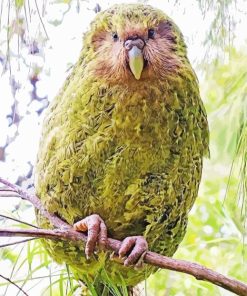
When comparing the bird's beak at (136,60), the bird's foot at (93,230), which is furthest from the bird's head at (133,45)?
the bird's foot at (93,230)

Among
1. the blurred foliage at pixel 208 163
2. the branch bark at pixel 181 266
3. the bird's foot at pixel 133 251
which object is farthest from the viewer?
the blurred foliage at pixel 208 163

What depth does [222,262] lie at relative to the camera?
5.59 ft

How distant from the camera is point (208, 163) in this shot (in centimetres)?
165

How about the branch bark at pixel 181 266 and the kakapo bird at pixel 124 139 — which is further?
the kakapo bird at pixel 124 139

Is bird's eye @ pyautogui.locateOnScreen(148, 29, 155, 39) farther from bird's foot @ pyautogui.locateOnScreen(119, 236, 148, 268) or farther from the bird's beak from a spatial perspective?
bird's foot @ pyautogui.locateOnScreen(119, 236, 148, 268)

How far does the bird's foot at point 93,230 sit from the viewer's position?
77 cm

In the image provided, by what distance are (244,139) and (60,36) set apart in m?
0.75

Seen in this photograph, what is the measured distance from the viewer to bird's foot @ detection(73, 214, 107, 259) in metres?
0.77

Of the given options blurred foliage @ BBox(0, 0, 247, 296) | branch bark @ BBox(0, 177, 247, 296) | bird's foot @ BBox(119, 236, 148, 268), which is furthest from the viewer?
blurred foliage @ BBox(0, 0, 247, 296)

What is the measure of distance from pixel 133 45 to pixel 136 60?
0.07 feet

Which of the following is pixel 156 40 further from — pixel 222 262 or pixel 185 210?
pixel 222 262

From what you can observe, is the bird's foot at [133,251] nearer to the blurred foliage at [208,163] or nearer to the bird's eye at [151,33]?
the blurred foliage at [208,163]

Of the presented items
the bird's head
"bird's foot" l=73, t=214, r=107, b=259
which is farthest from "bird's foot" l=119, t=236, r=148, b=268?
the bird's head

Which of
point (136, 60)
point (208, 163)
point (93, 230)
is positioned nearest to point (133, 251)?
point (93, 230)
